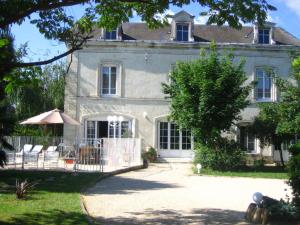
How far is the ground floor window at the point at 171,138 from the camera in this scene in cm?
2903

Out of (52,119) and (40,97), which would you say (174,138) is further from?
(40,97)

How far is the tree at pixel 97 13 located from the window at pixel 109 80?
778 inches

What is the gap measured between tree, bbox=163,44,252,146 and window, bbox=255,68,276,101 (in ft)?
22.1

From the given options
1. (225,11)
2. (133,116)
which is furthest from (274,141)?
(225,11)

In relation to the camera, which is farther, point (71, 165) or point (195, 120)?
point (195, 120)

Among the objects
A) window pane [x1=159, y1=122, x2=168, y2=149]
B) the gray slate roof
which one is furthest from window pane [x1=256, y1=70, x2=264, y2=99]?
window pane [x1=159, y1=122, x2=168, y2=149]

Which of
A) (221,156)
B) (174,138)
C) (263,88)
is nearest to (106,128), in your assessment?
(174,138)

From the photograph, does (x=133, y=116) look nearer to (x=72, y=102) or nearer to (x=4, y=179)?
(x=72, y=102)

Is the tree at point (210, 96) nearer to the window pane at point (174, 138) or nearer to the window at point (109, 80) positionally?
the window pane at point (174, 138)

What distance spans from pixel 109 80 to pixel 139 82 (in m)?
1.77

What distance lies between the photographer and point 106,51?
28875mm

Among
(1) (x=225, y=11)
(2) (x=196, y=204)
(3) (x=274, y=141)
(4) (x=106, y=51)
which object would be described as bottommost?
(2) (x=196, y=204)

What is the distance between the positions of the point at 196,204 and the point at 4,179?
22.3 ft

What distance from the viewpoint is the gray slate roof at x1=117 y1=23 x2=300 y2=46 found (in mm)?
29766
